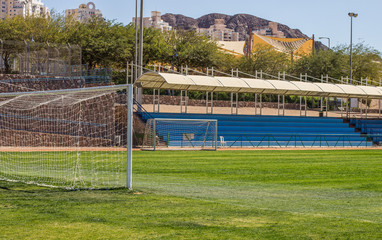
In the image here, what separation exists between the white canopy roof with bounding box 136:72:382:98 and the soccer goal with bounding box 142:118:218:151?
2825mm

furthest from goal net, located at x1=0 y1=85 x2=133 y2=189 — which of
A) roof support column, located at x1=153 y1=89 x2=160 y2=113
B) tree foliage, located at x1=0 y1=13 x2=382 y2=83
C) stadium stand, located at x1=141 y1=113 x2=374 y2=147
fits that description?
tree foliage, located at x1=0 y1=13 x2=382 y2=83

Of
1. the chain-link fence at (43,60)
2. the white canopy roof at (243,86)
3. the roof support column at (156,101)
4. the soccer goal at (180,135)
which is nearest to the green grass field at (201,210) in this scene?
the soccer goal at (180,135)

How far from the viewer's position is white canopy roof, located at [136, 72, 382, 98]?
33.8 metres

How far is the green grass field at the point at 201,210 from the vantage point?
6.78 m

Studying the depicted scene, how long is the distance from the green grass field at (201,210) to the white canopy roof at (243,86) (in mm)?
20034

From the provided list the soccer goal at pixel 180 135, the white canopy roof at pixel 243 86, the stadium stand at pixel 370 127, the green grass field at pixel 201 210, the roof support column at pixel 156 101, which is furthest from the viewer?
the stadium stand at pixel 370 127

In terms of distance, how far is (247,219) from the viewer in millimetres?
7754

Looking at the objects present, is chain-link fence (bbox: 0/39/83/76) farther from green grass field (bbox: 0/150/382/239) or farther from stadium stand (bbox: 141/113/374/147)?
green grass field (bbox: 0/150/382/239)

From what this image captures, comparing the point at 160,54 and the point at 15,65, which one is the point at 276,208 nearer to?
the point at 15,65

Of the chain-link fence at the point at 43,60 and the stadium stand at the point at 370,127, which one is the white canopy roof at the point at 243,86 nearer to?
the stadium stand at the point at 370,127

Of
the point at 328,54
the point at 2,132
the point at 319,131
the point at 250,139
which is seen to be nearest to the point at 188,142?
the point at 250,139

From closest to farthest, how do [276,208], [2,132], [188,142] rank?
1. [276,208]
2. [2,132]
3. [188,142]

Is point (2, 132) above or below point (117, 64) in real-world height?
below

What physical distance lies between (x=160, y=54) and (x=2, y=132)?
28236mm
